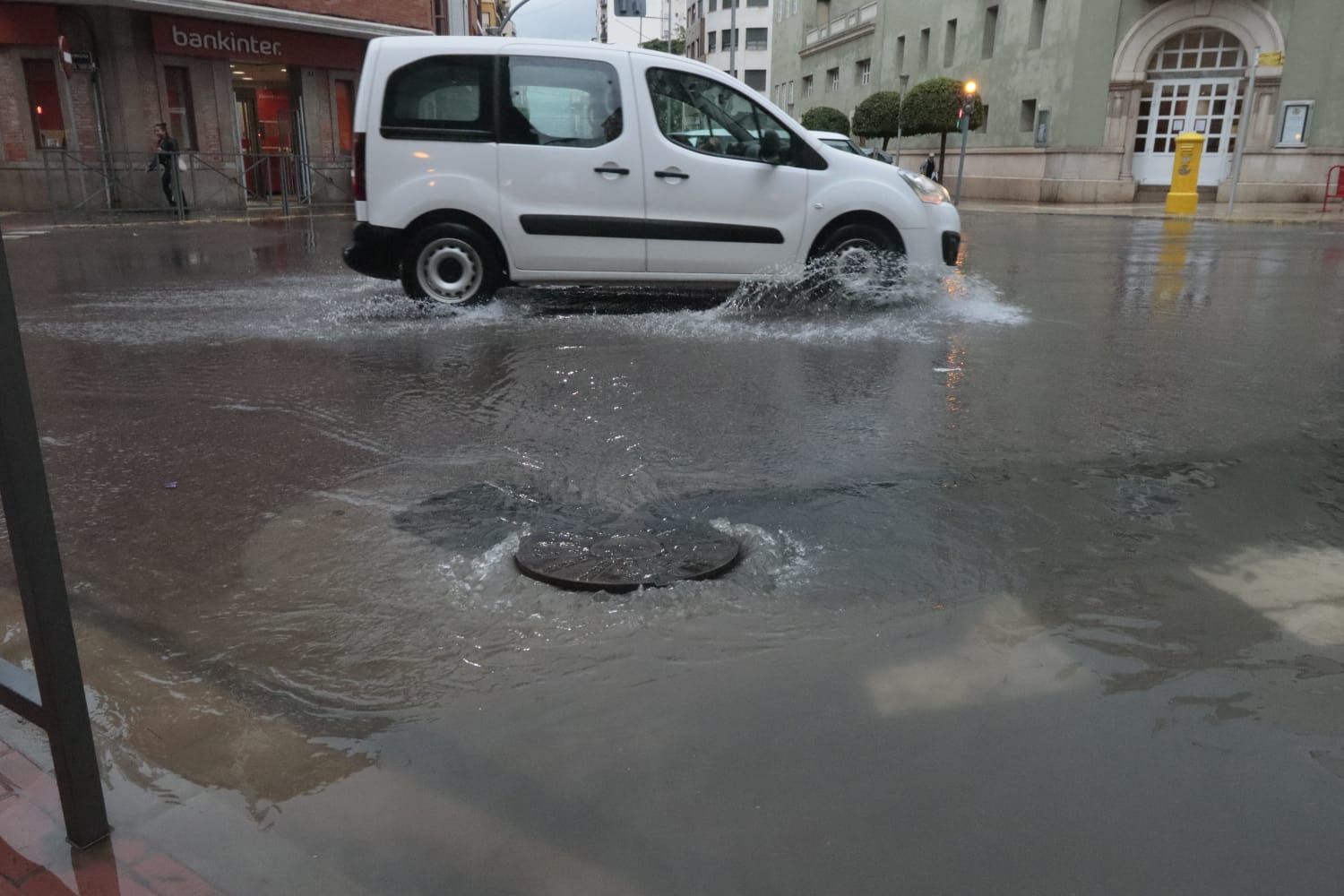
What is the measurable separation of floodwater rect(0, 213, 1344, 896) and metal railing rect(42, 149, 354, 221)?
17.1 m

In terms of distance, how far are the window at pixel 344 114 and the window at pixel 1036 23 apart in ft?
71.5

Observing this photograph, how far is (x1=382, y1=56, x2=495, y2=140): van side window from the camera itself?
8297 millimetres

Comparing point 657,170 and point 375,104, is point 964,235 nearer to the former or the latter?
point 657,170

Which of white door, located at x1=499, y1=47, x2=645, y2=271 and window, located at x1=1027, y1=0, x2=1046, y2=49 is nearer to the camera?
white door, located at x1=499, y1=47, x2=645, y2=271

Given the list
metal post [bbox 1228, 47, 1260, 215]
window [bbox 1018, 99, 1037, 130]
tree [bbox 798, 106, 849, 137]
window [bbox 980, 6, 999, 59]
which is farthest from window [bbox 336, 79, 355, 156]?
window [bbox 980, 6, 999, 59]

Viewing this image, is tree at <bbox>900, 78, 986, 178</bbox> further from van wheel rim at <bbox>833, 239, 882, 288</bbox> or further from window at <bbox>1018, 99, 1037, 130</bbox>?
van wheel rim at <bbox>833, 239, 882, 288</bbox>

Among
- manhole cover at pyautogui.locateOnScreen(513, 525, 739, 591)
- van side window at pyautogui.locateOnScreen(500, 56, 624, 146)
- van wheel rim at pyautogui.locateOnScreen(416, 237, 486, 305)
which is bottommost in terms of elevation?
manhole cover at pyautogui.locateOnScreen(513, 525, 739, 591)

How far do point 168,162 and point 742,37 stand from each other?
7751cm

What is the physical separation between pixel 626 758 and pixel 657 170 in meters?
6.57

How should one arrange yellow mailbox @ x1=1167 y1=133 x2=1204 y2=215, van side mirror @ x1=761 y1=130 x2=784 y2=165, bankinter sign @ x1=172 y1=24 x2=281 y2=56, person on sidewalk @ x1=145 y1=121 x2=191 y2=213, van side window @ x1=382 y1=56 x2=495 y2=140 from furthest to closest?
yellow mailbox @ x1=1167 y1=133 x2=1204 y2=215 → bankinter sign @ x1=172 y1=24 x2=281 y2=56 → person on sidewalk @ x1=145 y1=121 x2=191 y2=213 → van side mirror @ x1=761 y1=130 x2=784 y2=165 → van side window @ x1=382 y1=56 x2=495 y2=140

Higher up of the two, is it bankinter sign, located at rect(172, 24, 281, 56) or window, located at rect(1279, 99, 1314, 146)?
bankinter sign, located at rect(172, 24, 281, 56)

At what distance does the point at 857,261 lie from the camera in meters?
8.73

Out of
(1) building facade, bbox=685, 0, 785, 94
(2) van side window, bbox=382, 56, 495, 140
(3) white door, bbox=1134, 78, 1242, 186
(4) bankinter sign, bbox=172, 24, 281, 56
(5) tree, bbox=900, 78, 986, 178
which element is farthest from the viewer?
(1) building facade, bbox=685, 0, 785, 94

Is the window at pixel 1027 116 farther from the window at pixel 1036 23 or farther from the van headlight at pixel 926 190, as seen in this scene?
the van headlight at pixel 926 190
